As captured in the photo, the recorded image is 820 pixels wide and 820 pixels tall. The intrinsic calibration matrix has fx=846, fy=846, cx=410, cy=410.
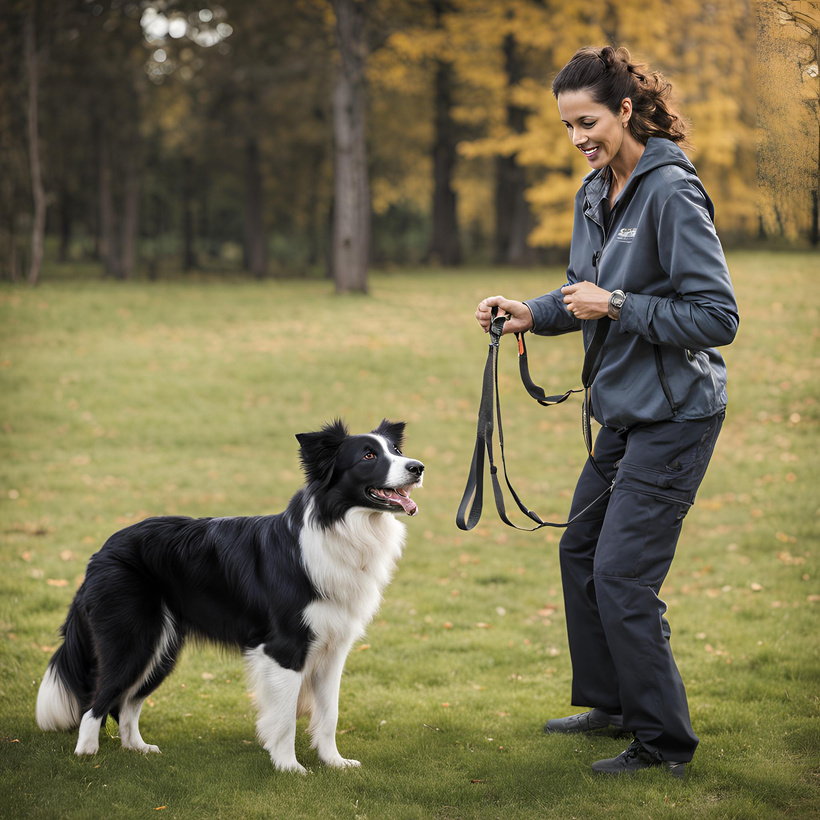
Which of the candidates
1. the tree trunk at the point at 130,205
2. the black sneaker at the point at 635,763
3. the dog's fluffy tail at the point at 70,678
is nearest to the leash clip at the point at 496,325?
the black sneaker at the point at 635,763

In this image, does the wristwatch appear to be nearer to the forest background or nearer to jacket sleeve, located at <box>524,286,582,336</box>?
jacket sleeve, located at <box>524,286,582,336</box>

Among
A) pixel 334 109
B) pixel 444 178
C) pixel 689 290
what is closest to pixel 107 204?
pixel 334 109

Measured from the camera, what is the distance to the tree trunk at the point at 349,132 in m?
18.7

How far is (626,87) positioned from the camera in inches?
130

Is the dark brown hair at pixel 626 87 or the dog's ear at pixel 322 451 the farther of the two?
the dog's ear at pixel 322 451

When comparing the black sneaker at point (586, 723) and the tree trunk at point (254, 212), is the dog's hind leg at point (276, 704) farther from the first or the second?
the tree trunk at point (254, 212)

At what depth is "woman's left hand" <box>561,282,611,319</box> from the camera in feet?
10.7

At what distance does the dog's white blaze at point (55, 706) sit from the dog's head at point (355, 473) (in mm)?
1476

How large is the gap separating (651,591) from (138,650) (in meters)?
2.29

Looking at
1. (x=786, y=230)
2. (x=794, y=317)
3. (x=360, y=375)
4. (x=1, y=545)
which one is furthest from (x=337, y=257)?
(x=786, y=230)

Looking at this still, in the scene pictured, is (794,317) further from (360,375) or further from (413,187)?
(413,187)

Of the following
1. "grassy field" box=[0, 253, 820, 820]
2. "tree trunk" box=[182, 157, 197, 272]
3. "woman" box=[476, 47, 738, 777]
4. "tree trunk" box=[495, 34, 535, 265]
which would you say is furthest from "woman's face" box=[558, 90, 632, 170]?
"tree trunk" box=[182, 157, 197, 272]

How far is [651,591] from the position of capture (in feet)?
11.2

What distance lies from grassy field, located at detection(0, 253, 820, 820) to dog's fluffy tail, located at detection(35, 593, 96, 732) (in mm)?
180
